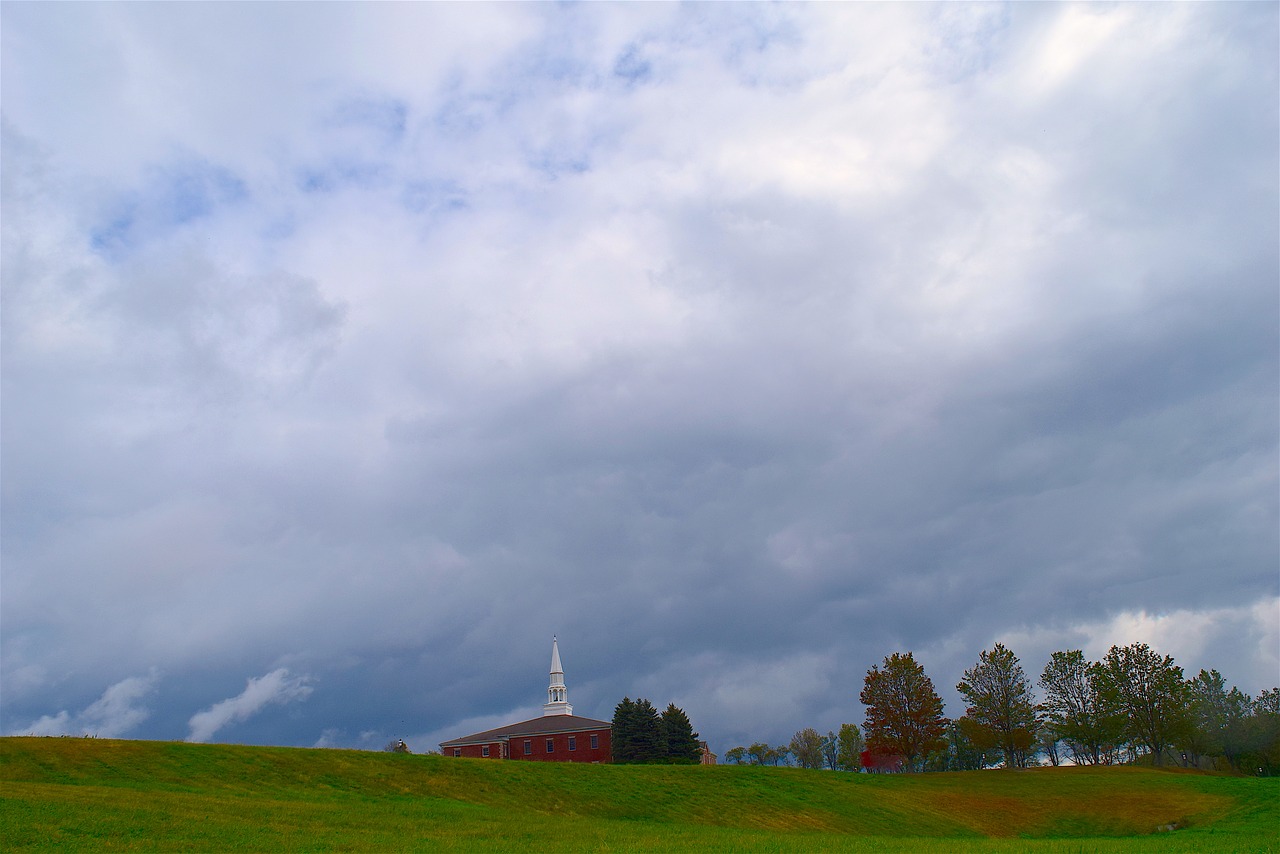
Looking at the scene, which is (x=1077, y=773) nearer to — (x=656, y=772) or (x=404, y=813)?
(x=656, y=772)

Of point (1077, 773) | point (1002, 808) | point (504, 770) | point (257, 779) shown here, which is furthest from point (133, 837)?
point (1077, 773)

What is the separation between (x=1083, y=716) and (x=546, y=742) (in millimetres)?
61351

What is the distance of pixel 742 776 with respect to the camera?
64125 millimetres

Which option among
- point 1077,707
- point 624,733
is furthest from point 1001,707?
point 624,733

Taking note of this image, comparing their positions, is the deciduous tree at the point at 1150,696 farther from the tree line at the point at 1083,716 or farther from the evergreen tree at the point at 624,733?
the evergreen tree at the point at 624,733

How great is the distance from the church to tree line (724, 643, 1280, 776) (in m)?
32.5

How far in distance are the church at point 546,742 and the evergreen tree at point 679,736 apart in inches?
298

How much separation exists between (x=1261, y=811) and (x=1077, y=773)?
21.5 m

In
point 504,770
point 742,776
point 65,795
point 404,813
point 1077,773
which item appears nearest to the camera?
point 65,795

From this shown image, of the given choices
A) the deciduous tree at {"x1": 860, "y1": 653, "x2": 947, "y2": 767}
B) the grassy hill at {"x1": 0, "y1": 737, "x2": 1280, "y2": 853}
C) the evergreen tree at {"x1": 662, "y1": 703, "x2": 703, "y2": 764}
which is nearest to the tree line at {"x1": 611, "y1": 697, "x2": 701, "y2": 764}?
the evergreen tree at {"x1": 662, "y1": 703, "x2": 703, "y2": 764}

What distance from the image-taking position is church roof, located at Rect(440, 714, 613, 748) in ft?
382

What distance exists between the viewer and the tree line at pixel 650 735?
105 meters

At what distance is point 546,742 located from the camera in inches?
4569

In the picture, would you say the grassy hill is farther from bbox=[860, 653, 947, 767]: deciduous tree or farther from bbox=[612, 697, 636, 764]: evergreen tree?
bbox=[612, 697, 636, 764]: evergreen tree
